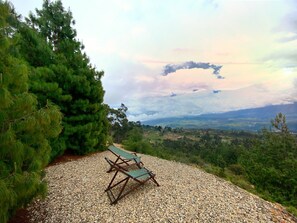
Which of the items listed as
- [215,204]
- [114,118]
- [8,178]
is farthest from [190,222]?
[114,118]

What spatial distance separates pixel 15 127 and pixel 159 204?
3639 mm

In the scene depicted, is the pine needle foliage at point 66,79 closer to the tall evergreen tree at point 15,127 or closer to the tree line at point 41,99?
the tree line at point 41,99

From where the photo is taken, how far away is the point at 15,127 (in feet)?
12.7

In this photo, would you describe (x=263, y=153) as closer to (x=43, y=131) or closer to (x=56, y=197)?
(x=56, y=197)

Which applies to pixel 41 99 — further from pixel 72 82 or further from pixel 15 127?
pixel 15 127

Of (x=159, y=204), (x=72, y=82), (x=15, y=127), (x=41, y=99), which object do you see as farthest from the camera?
(x=72, y=82)

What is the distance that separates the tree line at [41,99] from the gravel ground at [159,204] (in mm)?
928

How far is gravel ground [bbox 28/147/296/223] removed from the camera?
4887 mm

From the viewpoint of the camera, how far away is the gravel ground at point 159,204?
16.0 feet

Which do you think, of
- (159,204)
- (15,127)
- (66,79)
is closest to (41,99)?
(66,79)

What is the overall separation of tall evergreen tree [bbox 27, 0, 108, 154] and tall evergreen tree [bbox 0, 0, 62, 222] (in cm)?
493

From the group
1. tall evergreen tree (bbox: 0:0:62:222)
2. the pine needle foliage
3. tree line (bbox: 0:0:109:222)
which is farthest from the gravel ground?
the pine needle foliage

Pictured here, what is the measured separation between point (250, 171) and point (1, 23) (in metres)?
13.6

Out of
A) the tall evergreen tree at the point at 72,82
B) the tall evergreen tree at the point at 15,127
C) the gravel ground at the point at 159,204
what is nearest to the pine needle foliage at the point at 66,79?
the tall evergreen tree at the point at 72,82
